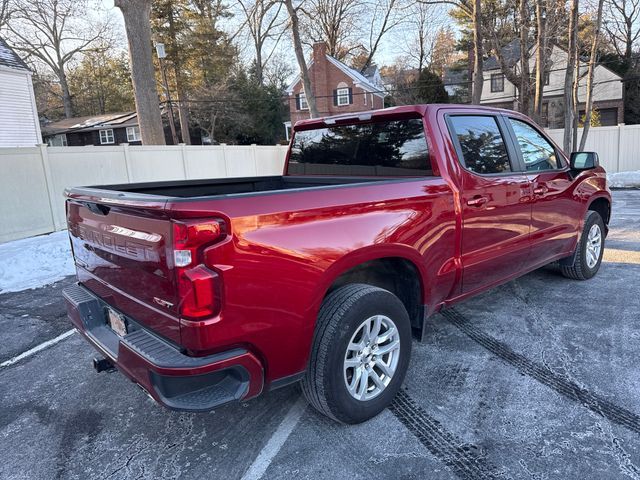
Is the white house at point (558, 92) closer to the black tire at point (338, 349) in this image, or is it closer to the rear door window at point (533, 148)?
the rear door window at point (533, 148)

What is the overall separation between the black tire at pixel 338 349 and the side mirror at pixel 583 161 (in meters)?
3.04

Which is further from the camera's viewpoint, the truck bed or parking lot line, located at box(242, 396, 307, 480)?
the truck bed

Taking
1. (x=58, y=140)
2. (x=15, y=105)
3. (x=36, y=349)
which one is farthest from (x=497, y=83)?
(x=36, y=349)

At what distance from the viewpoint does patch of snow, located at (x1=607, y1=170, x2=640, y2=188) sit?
16.1m

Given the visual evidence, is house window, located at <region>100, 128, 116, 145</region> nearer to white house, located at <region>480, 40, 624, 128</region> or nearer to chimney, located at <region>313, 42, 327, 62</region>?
chimney, located at <region>313, 42, 327, 62</region>

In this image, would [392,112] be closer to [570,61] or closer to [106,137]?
[570,61]

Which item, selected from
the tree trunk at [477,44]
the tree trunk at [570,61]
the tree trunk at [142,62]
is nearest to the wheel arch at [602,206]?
the tree trunk at [570,61]

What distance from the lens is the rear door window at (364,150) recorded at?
3.49m

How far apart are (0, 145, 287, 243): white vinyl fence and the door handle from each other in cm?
978

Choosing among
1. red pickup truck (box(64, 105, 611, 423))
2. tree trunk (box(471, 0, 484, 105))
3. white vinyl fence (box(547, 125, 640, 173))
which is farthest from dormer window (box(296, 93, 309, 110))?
red pickup truck (box(64, 105, 611, 423))

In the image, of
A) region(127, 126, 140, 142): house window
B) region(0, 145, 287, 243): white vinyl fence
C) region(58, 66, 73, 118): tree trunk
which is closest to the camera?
region(0, 145, 287, 243): white vinyl fence

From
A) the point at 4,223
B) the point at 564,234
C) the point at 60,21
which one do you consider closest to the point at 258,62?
the point at 60,21

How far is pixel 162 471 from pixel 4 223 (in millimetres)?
9251

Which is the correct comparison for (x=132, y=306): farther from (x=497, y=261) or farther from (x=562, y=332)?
(x=562, y=332)
